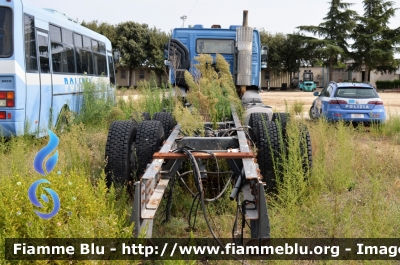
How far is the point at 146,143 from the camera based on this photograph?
6.21m

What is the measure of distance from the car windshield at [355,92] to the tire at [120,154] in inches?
391

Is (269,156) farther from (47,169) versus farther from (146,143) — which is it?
(47,169)

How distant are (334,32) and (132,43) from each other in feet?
75.1

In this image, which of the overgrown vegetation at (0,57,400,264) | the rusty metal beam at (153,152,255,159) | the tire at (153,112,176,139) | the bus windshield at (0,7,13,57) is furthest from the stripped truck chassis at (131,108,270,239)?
the bus windshield at (0,7,13,57)

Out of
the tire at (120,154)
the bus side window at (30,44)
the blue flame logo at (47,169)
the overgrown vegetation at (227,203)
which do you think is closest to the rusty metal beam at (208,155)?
the overgrown vegetation at (227,203)

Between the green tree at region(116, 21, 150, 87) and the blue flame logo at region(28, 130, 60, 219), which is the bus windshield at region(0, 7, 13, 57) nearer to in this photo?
the blue flame logo at region(28, 130, 60, 219)

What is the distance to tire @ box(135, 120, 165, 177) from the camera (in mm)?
6125

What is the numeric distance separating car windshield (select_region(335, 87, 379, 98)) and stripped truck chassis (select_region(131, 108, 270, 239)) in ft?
30.8

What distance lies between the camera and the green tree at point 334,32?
52934 mm

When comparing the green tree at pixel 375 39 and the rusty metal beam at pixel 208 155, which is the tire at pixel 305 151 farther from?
the green tree at pixel 375 39

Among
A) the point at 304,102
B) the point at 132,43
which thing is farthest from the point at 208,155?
the point at 132,43

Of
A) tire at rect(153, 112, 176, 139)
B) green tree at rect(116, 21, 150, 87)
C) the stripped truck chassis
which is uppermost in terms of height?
green tree at rect(116, 21, 150, 87)

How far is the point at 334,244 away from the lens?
4.75m

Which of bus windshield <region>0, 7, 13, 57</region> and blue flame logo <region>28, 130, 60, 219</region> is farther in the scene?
bus windshield <region>0, 7, 13, 57</region>
